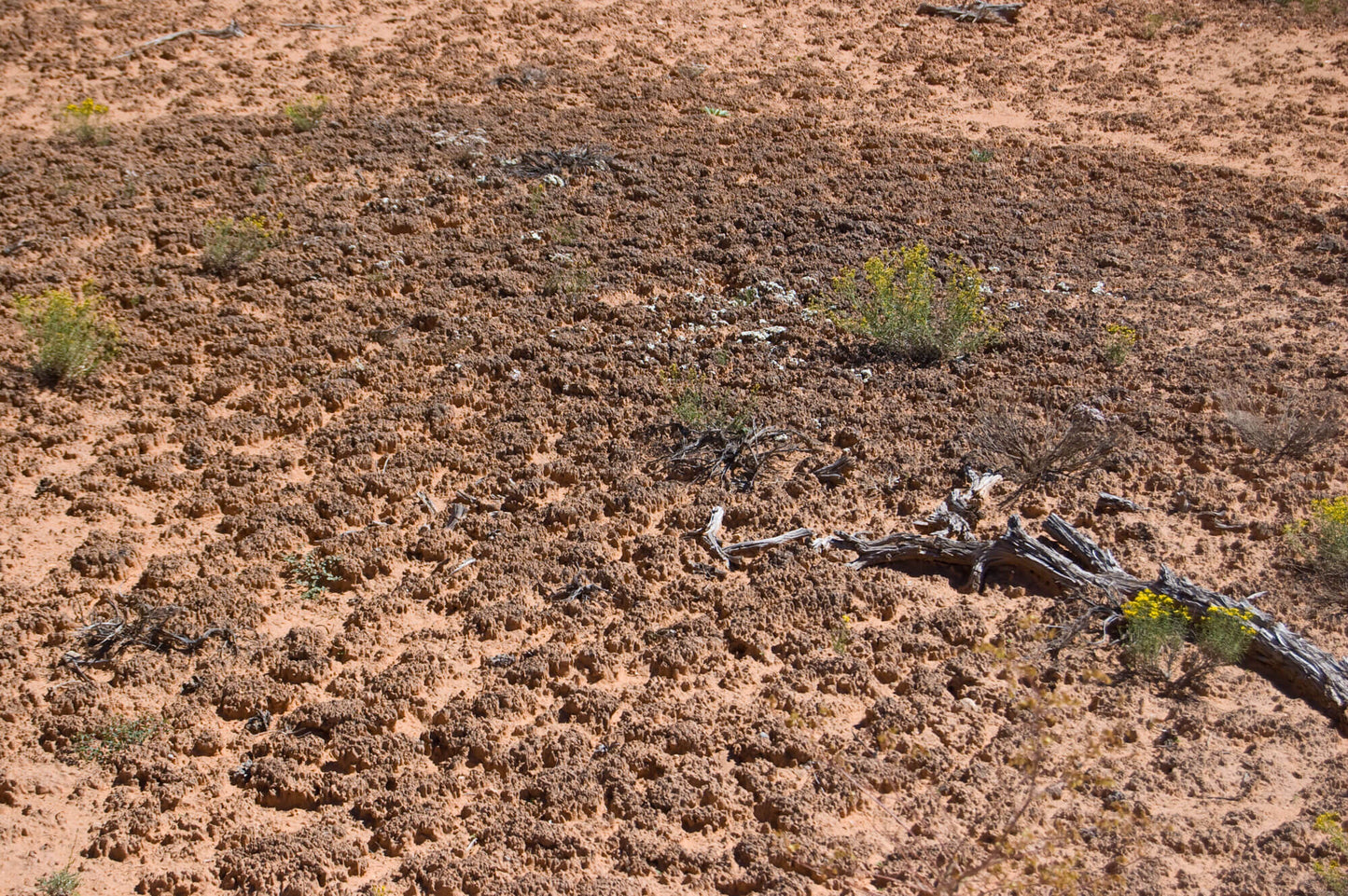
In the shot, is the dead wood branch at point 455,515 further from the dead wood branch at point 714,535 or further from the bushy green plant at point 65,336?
the bushy green plant at point 65,336

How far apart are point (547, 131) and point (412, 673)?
5281 millimetres

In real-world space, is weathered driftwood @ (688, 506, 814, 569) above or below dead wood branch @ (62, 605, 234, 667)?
above

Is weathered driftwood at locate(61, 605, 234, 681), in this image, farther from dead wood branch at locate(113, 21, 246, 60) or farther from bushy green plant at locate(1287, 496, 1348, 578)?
dead wood branch at locate(113, 21, 246, 60)

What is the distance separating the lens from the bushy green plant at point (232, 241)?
6.51 meters

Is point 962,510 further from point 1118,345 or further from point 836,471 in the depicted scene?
point 1118,345

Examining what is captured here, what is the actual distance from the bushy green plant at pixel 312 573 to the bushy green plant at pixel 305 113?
4.54m

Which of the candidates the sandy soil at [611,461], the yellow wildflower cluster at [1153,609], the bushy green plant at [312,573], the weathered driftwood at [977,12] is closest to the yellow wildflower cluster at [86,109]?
the sandy soil at [611,461]

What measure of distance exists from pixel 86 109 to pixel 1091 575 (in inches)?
296

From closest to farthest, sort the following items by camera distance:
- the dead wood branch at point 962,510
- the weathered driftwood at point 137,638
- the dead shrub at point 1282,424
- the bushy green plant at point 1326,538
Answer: the weathered driftwood at point 137,638
the bushy green plant at point 1326,538
the dead wood branch at point 962,510
the dead shrub at point 1282,424

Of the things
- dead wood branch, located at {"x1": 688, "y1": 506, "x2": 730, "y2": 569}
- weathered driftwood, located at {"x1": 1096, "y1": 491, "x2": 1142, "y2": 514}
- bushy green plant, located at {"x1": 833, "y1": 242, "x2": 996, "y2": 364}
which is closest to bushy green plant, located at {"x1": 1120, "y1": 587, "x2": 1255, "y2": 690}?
weathered driftwood, located at {"x1": 1096, "y1": 491, "x2": 1142, "y2": 514}

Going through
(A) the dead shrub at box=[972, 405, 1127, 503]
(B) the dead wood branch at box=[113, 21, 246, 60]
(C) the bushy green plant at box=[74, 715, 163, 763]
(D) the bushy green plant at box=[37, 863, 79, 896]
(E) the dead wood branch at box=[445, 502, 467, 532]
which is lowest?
(D) the bushy green plant at box=[37, 863, 79, 896]

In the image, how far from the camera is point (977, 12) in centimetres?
1073

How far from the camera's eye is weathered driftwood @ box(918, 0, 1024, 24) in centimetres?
1070

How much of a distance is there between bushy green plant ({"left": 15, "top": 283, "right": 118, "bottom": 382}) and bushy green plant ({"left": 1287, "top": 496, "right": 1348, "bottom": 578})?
237 inches
